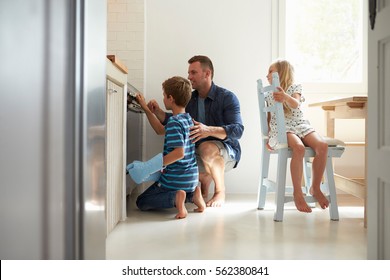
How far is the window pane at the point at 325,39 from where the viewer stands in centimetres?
435

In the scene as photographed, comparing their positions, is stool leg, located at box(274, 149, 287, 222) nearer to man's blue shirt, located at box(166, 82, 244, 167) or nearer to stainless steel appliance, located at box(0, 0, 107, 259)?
man's blue shirt, located at box(166, 82, 244, 167)

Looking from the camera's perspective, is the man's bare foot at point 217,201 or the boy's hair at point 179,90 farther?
the man's bare foot at point 217,201

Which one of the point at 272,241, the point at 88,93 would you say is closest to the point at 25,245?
the point at 88,93

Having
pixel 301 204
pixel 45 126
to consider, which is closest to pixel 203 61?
pixel 301 204

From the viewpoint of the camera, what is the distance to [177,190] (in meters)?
3.18

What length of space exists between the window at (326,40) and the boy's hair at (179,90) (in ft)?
4.47

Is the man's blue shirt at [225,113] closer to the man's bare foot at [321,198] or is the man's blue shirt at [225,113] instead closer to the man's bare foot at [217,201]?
the man's bare foot at [217,201]

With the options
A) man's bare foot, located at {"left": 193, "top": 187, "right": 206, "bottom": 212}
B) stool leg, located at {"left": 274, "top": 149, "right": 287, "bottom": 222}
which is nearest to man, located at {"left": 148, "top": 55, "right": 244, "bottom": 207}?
man's bare foot, located at {"left": 193, "top": 187, "right": 206, "bottom": 212}

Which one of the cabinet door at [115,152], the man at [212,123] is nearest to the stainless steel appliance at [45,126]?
the cabinet door at [115,152]

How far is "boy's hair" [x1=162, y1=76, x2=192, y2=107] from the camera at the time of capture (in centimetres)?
325

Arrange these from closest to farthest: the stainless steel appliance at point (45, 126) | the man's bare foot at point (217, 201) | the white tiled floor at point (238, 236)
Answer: the stainless steel appliance at point (45, 126), the white tiled floor at point (238, 236), the man's bare foot at point (217, 201)

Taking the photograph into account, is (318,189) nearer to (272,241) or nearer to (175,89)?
(272,241)

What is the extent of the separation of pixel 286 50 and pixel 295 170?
5.04 ft

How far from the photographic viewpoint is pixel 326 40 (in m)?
4.41
